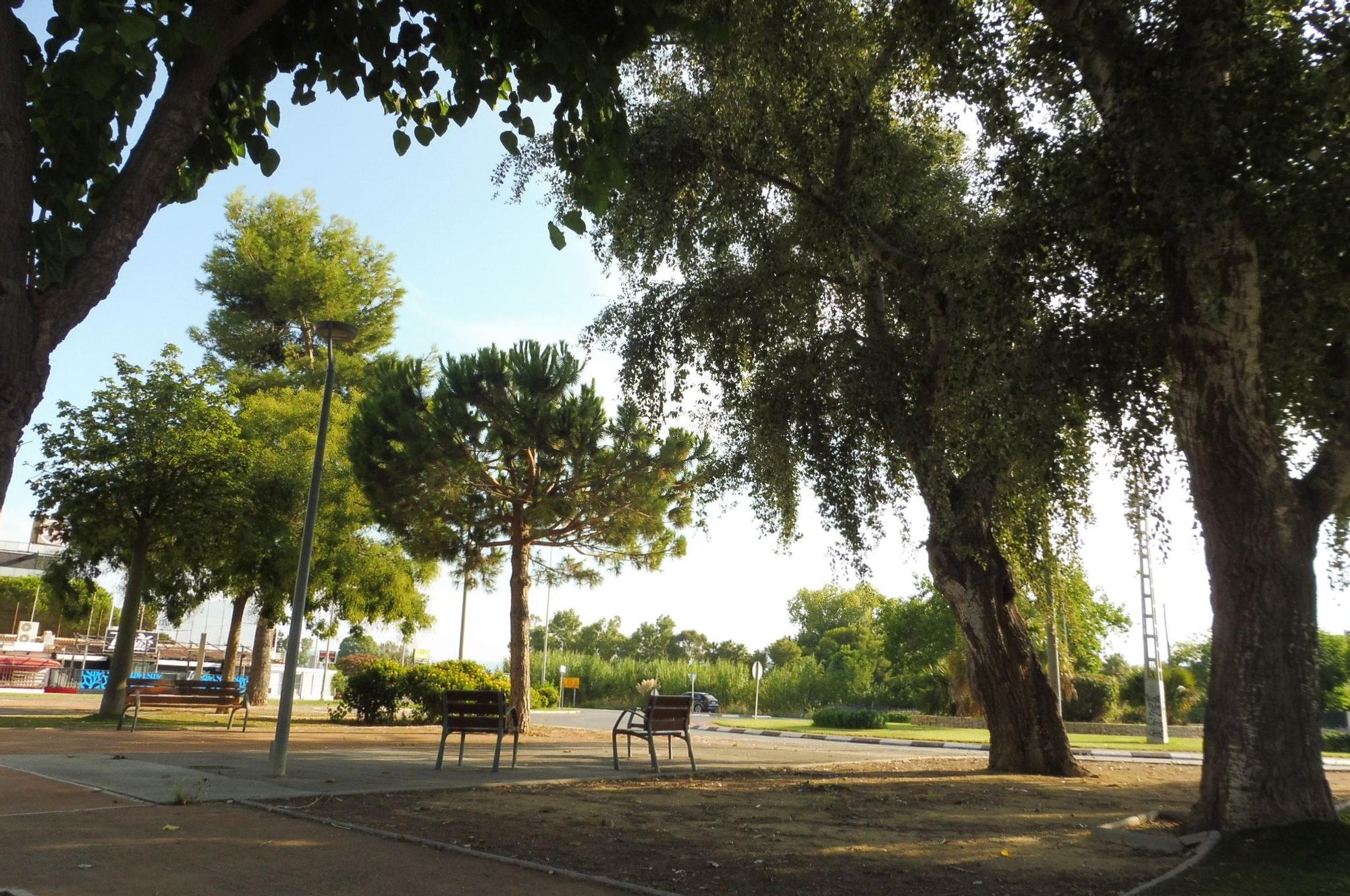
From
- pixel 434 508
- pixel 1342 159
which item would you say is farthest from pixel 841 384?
pixel 434 508

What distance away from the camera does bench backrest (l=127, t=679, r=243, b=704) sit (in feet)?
51.8

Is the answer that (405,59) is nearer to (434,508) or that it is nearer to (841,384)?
(841,384)

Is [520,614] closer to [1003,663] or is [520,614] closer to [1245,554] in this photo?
[1003,663]

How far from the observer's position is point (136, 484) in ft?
65.3

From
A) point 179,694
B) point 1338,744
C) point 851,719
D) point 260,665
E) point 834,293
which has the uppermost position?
point 834,293

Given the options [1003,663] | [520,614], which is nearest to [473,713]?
[1003,663]

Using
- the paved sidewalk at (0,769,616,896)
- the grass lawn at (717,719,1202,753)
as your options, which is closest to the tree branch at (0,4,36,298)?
the paved sidewalk at (0,769,616,896)

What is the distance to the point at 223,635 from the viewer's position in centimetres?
6512

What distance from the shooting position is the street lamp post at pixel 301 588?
407 inches

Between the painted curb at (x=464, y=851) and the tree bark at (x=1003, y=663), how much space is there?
7700 mm

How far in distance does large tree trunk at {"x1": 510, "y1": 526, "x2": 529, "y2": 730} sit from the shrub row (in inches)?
71.9

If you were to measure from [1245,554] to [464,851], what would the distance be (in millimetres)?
6057

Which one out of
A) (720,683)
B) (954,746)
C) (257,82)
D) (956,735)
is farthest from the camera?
(720,683)

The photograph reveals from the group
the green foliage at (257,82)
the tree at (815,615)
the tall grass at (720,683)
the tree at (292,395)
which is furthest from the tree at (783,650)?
the green foliage at (257,82)
